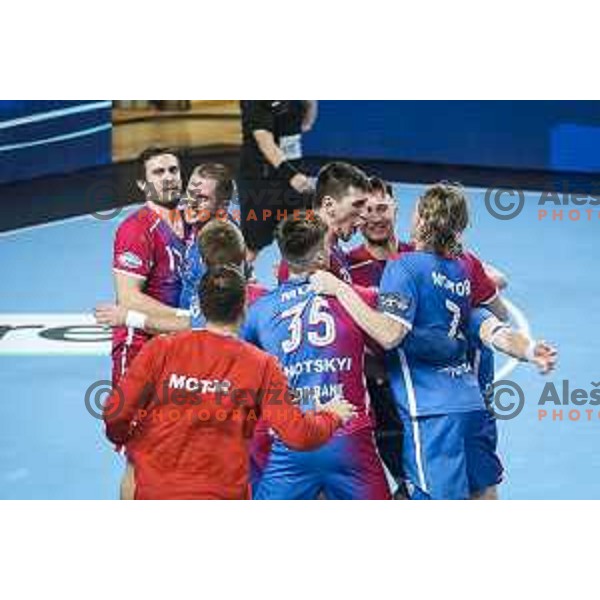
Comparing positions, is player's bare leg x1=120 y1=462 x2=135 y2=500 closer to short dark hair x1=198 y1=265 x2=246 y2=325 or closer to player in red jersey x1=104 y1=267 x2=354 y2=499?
player in red jersey x1=104 y1=267 x2=354 y2=499

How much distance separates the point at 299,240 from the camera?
705 cm

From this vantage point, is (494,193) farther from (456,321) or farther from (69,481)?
(69,481)

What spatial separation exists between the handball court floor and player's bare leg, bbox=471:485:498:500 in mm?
262

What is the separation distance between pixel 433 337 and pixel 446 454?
18.8 inches

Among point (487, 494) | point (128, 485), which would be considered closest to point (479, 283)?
point (487, 494)

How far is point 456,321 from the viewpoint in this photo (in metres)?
7.14

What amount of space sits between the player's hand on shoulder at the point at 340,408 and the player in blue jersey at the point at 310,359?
6cm

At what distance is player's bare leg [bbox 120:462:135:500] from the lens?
745cm

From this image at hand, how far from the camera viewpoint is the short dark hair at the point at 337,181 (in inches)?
293

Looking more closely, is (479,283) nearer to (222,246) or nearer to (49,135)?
(222,246)

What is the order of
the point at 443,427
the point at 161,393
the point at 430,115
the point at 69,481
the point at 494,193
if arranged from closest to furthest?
the point at 161,393 < the point at 443,427 < the point at 69,481 < the point at 494,193 < the point at 430,115

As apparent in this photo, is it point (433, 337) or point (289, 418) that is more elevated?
point (433, 337)

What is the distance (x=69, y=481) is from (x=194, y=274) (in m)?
1.19
